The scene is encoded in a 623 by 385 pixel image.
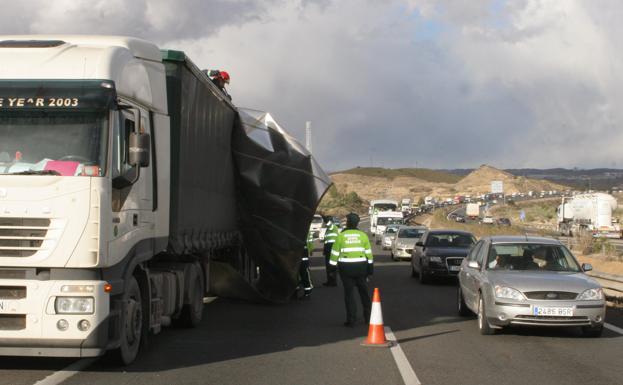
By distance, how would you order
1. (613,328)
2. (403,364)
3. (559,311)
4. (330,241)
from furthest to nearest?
(330,241)
(613,328)
(559,311)
(403,364)

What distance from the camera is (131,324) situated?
9469 mm

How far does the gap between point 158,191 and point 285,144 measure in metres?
5.97

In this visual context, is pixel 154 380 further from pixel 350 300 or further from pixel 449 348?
pixel 350 300

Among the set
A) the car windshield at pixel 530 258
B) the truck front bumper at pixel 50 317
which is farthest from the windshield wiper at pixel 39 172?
the car windshield at pixel 530 258

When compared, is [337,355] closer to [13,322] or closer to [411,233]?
[13,322]

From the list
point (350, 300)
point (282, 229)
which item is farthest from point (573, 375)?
point (282, 229)

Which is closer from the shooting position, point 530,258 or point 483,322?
point 483,322

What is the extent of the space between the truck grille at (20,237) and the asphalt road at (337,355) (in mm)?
1327

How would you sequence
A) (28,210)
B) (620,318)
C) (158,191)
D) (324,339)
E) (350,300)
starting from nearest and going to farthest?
(28,210) < (158,191) < (324,339) < (350,300) < (620,318)

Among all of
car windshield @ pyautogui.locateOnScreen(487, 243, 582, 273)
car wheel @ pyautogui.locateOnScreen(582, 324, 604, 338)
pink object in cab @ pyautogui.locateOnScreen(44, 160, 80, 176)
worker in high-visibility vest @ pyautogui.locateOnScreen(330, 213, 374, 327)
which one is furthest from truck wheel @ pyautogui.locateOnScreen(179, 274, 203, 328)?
car wheel @ pyautogui.locateOnScreen(582, 324, 604, 338)

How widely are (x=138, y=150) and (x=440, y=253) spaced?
14374 millimetres

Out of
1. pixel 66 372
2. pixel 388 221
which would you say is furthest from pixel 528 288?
pixel 388 221

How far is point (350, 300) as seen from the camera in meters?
13.6

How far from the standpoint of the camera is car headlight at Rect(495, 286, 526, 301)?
11.9 metres
